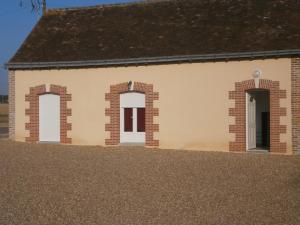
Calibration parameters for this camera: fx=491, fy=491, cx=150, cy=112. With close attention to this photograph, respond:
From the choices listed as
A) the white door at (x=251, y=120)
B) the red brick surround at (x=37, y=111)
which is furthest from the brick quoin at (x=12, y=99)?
the white door at (x=251, y=120)

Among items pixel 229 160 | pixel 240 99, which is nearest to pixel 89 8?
pixel 240 99

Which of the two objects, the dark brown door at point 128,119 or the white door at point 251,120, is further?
the dark brown door at point 128,119

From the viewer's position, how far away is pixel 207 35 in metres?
16.9

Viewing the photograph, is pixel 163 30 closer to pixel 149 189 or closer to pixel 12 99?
pixel 12 99

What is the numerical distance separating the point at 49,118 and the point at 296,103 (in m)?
8.89

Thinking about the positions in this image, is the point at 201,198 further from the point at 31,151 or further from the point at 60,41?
the point at 60,41

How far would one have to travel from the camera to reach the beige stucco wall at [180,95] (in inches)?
611

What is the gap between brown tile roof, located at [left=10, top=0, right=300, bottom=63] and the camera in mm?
16031

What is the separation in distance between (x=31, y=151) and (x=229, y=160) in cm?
638

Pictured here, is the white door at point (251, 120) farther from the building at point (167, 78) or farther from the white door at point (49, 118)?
the white door at point (49, 118)

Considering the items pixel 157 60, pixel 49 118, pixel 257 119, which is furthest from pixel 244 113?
pixel 49 118

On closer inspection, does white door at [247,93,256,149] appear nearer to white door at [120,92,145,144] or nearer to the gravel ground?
the gravel ground

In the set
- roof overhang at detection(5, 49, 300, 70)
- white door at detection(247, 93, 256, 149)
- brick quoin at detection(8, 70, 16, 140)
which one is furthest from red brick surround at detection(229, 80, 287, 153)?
brick quoin at detection(8, 70, 16, 140)

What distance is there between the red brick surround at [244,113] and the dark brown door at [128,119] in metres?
3.70
